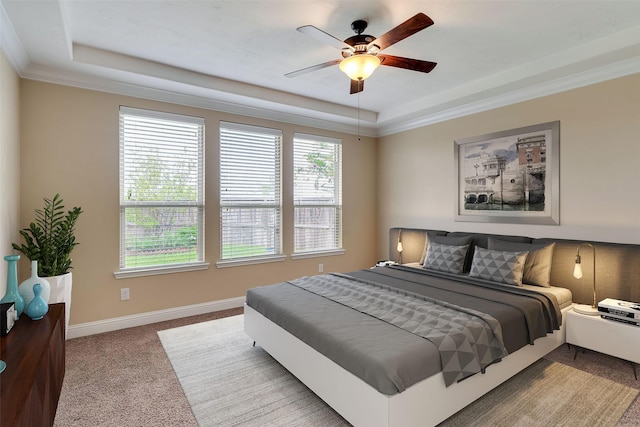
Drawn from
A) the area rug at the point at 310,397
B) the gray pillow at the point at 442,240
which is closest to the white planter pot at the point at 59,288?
the area rug at the point at 310,397

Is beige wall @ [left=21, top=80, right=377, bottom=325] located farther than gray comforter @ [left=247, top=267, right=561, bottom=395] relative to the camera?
Yes

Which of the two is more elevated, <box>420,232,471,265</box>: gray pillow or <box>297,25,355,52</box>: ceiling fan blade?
<box>297,25,355,52</box>: ceiling fan blade

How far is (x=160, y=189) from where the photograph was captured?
3.80 meters

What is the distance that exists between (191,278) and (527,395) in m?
3.50

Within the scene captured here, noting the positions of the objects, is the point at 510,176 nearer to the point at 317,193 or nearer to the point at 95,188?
the point at 317,193

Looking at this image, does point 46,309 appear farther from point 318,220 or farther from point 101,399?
point 318,220

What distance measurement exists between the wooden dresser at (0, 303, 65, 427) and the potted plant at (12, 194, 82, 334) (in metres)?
0.67

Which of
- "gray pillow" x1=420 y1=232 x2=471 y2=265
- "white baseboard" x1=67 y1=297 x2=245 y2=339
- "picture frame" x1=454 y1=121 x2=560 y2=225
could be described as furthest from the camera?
"gray pillow" x1=420 y1=232 x2=471 y2=265

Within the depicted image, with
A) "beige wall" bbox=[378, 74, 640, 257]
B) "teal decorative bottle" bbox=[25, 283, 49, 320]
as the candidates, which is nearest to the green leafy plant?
"teal decorative bottle" bbox=[25, 283, 49, 320]

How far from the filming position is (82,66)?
3.07 meters

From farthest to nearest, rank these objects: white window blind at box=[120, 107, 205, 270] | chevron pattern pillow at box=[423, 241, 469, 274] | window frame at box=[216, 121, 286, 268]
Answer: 1. window frame at box=[216, 121, 286, 268]
2. chevron pattern pillow at box=[423, 241, 469, 274]
3. white window blind at box=[120, 107, 205, 270]

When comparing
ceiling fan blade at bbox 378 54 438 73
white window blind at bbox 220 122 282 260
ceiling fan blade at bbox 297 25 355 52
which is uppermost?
ceiling fan blade at bbox 297 25 355 52

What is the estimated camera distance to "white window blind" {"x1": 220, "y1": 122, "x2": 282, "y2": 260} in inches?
167

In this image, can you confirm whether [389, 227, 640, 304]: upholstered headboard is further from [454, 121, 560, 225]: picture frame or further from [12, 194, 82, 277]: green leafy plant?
[12, 194, 82, 277]: green leafy plant
